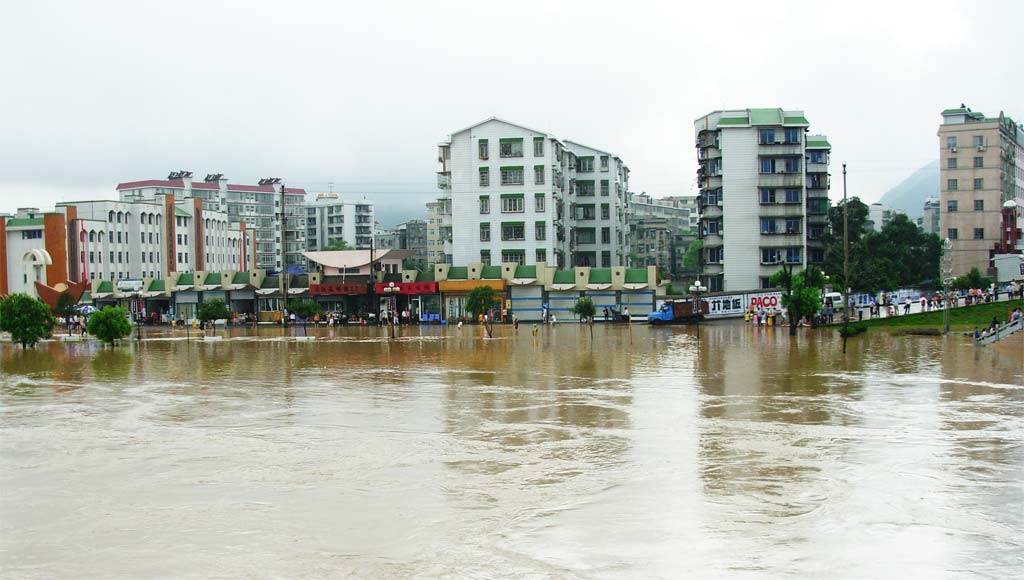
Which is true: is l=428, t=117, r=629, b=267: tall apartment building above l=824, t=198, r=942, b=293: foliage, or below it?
above

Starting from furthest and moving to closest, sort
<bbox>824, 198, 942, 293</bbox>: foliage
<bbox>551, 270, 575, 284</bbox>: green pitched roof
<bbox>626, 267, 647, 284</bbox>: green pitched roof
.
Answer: <bbox>551, 270, 575, 284</bbox>: green pitched roof
<bbox>626, 267, 647, 284</bbox>: green pitched roof
<bbox>824, 198, 942, 293</bbox>: foliage

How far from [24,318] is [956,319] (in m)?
53.5

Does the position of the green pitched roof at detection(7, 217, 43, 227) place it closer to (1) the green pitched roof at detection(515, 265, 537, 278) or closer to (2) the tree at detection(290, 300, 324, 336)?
(2) the tree at detection(290, 300, 324, 336)

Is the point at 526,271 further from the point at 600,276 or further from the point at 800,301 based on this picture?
the point at 800,301

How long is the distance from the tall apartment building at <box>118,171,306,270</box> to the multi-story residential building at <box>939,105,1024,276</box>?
9020 cm

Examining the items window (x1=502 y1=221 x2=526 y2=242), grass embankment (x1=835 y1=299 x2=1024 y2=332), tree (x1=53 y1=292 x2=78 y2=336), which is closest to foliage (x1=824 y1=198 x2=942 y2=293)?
grass embankment (x1=835 y1=299 x2=1024 y2=332)

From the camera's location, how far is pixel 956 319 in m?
56.4

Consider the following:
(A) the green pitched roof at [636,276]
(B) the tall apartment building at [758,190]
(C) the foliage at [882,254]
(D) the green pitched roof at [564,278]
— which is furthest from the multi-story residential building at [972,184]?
(D) the green pitched roof at [564,278]

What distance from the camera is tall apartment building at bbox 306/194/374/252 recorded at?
162m

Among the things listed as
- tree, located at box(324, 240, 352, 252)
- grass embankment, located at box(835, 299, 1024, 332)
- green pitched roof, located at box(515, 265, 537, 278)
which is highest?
tree, located at box(324, 240, 352, 252)

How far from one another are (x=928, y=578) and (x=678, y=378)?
2024 centimetres

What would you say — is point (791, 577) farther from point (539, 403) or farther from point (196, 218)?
point (196, 218)

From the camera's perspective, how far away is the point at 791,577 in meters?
11.7

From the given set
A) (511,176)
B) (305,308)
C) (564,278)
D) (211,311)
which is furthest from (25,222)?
(564,278)
